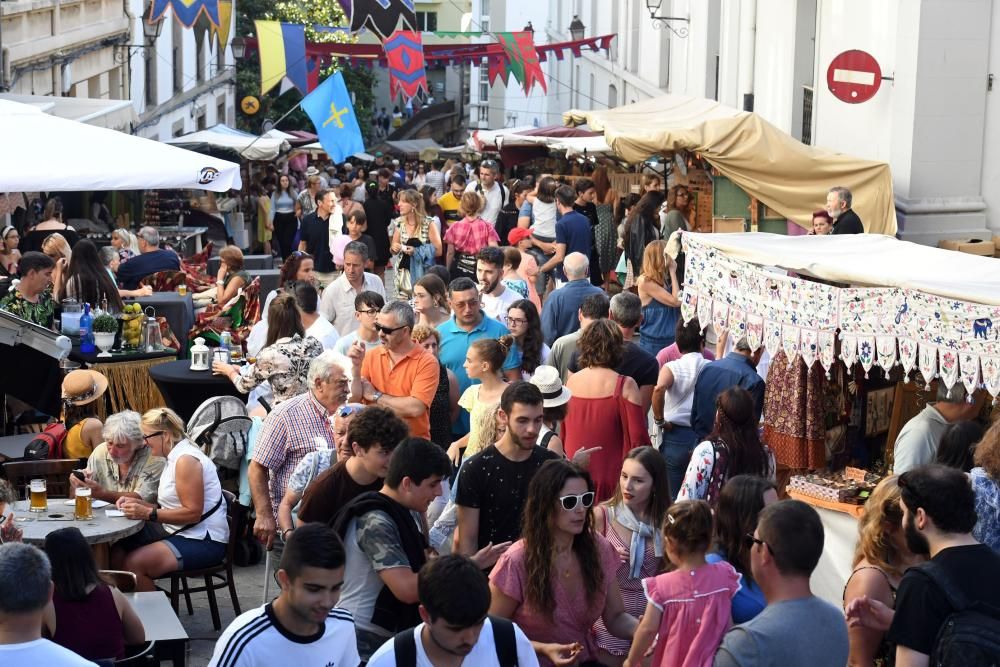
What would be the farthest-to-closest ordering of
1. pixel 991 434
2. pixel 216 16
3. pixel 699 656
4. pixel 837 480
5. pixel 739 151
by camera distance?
pixel 216 16
pixel 739 151
pixel 837 480
pixel 991 434
pixel 699 656

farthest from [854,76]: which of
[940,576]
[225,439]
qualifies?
[940,576]

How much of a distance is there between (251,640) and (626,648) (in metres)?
1.72

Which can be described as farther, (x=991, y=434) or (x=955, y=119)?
(x=955, y=119)

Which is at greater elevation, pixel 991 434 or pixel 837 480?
A: pixel 991 434

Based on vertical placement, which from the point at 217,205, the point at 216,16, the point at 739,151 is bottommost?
the point at 217,205

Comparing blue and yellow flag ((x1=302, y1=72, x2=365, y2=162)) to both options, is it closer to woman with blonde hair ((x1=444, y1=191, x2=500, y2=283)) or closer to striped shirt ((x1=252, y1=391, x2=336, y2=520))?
woman with blonde hair ((x1=444, y1=191, x2=500, y2=283))

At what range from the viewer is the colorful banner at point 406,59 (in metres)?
26.1

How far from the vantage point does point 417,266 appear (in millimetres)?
14562

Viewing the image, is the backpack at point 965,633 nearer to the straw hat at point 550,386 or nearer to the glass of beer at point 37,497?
the straw hat at point 550,386

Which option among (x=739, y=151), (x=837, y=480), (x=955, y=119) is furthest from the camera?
(x=739, y=151)

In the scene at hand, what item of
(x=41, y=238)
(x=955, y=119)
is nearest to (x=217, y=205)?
(x=41, y=238)

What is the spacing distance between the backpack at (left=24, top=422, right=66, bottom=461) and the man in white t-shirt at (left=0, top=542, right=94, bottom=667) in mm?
4386

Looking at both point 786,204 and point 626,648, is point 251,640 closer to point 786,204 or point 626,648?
point 626,648

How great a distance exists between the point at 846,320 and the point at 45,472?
179 inches
